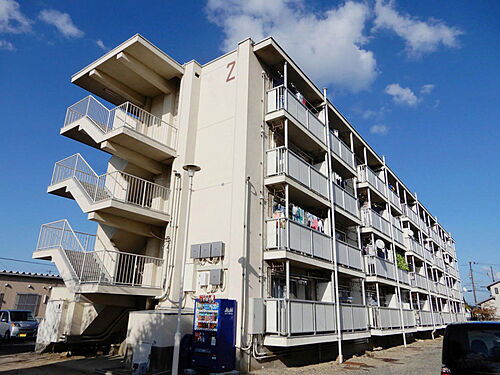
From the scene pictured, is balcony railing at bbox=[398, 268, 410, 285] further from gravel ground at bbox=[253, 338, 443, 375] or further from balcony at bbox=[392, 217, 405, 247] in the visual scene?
gravel ground at bbox=[253, 338, 443, 375]

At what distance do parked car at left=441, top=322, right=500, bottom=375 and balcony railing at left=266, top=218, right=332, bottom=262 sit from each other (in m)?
6.97

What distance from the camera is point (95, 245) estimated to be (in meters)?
14.8

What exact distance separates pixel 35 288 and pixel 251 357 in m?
25.8

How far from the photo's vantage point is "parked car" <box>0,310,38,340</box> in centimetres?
1933

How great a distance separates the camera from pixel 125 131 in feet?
42.9

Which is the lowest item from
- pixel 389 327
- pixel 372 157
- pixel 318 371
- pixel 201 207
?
pixel 318 371

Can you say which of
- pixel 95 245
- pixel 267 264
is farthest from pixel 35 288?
pixel 267 264

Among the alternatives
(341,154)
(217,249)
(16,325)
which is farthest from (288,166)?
(16,325)

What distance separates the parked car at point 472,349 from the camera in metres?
4.88

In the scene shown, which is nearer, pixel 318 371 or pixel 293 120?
pixel 318 371

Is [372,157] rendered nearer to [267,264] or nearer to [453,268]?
[267,264]

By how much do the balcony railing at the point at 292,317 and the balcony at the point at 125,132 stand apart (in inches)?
298

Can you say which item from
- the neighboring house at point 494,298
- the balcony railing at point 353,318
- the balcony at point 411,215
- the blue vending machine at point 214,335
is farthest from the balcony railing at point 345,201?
the neighboring house at point 494,298

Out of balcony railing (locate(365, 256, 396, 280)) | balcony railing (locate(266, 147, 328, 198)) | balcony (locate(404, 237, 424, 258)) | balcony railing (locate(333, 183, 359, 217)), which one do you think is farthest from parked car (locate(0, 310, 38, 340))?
balcony (locate(404, 237, 424, 258))
